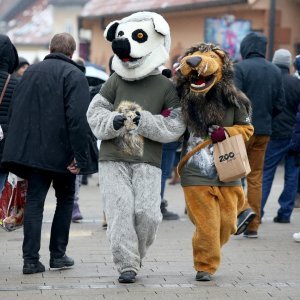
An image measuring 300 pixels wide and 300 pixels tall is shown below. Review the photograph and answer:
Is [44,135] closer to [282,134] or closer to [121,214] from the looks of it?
[121,214]

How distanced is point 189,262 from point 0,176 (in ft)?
5.53

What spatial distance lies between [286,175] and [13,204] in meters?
4.28

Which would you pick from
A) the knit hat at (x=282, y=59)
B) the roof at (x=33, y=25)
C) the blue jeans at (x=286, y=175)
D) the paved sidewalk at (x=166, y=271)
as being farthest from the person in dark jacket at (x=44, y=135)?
the roof at (x=33, y=25)

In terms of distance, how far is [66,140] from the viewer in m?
8.63

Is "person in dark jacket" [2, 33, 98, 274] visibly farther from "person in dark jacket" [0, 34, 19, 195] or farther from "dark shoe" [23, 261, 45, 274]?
"person in dark jacket" [0, 34, 19, 195]

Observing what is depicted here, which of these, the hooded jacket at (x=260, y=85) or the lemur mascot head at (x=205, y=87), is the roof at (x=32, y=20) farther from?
the lemur mascot head at (x=205, y=87)

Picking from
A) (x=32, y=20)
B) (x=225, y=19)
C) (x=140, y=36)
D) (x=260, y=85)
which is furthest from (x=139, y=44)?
(x=32, y=20)

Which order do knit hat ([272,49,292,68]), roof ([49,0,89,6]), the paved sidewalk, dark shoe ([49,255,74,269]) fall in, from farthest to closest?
roof ([49,0,89,6])
knit hat ([272,49,292,68])
dark shoe ([49,255,74,269])
the paved sidewalk

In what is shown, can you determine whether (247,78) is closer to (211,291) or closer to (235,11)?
(211,291)

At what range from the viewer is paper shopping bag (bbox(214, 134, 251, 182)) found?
837cm

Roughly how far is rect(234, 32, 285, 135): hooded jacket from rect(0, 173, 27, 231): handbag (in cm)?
282

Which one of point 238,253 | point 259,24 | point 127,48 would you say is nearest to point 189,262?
point 238,253

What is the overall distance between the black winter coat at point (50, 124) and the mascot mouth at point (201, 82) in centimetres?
82

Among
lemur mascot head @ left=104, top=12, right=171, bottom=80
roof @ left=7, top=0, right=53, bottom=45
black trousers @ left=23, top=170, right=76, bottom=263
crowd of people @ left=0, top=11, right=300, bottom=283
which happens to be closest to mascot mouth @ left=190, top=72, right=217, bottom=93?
crowd of people @ left=0, top=11, right=300, bottom=283
